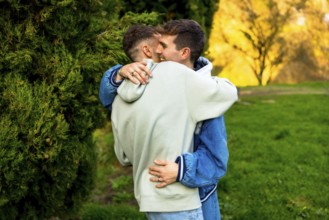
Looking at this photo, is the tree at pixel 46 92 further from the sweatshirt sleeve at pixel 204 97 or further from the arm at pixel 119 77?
the sweatshirt sleeve at pixel 204 97

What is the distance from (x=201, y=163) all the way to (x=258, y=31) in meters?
24.6

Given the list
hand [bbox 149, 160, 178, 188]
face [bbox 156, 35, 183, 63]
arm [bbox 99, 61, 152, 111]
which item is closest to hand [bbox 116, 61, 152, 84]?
arm [bbox 99, 61, 152, 111]

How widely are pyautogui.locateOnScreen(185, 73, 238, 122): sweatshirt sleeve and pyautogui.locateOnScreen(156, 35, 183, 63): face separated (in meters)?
0.19

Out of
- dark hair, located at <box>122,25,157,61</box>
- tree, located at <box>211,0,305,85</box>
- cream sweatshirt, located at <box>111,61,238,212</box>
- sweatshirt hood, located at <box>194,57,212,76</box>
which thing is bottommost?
tree, located at <box>211,0,305,85</box>

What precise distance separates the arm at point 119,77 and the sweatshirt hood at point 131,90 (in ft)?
0.07

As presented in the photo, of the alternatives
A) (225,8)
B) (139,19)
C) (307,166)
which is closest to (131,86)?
(139,19)

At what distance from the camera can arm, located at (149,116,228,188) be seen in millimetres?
2154

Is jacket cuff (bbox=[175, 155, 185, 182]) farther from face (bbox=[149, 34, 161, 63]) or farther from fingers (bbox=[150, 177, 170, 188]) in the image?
face (bbox=[149, 34, 161, 63])

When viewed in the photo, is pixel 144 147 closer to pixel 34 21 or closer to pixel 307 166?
pixel 34 21

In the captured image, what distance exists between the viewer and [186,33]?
2.24 m

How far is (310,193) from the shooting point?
220 inches

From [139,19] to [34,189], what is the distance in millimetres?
1845

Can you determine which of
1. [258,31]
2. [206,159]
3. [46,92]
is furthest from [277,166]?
[258,31]

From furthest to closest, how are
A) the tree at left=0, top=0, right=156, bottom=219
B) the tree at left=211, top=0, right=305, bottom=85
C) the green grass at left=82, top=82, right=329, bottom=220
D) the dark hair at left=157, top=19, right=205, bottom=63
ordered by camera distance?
the tree at left=211, top=0, right=305, bottom=85, the green grass at left=82, top=82, right=329, bottom=220, the tree at left=0, top=0, right=156, bottom=219, the dark hair at left=157, top=19, right=205, bottom=63
